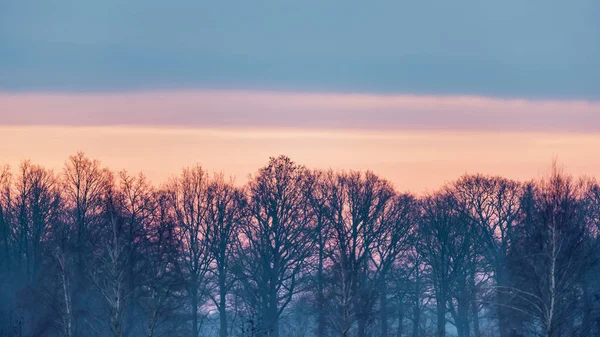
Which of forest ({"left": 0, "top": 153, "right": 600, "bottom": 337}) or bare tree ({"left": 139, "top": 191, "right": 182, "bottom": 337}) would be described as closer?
bare tree ({"left": 139, "top": 191, "right": 182, "bottom": 337})

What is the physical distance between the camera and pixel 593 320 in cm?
5462

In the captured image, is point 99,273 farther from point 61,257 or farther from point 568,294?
point 568,294

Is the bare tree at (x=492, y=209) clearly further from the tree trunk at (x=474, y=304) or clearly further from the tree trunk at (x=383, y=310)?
the tree trunk at (x=383, y=310)

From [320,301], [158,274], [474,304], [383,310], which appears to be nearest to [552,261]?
[320,301]

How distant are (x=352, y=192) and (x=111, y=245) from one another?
34.2 meters

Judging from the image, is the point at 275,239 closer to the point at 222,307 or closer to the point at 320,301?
the point at 222,307

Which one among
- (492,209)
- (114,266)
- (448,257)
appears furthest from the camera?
(492,209)

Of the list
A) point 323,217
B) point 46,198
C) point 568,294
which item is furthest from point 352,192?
point 568,294

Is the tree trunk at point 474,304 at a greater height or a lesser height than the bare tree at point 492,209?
lesser

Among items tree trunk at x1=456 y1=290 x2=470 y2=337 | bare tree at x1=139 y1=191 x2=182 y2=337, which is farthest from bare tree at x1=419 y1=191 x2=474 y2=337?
bare tree at x1=139 y1=191 x2=182 y2=337

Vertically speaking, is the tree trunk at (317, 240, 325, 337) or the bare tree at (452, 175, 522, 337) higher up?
the bare tree at (452, 175, 522, 337)

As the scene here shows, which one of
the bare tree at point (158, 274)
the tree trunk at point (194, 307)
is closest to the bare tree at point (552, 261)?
the bare tree at point (158, 274)

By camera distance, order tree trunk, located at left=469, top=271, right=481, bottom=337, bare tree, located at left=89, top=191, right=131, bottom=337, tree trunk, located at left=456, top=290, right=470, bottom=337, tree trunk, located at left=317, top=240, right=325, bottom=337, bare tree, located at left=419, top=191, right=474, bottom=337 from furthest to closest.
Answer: bare tree, located at left=419, top=191, right=474, bottom=337 → tree trunk, located at left=456, top=290, right=470, bottom=337 → tree trunk, located at left=469, top=271, right=481, bottom=337 → tree trunk, located at left=317, top=240, right=325, bottom=337 → bare tree, located at left=89, top=191, right=131, bottom=337

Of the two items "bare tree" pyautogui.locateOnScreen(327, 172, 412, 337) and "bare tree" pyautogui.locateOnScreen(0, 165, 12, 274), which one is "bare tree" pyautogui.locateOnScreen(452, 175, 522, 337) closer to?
"bare tree" pyautogui.locateOnScreen(327, 172, 412, 337)
